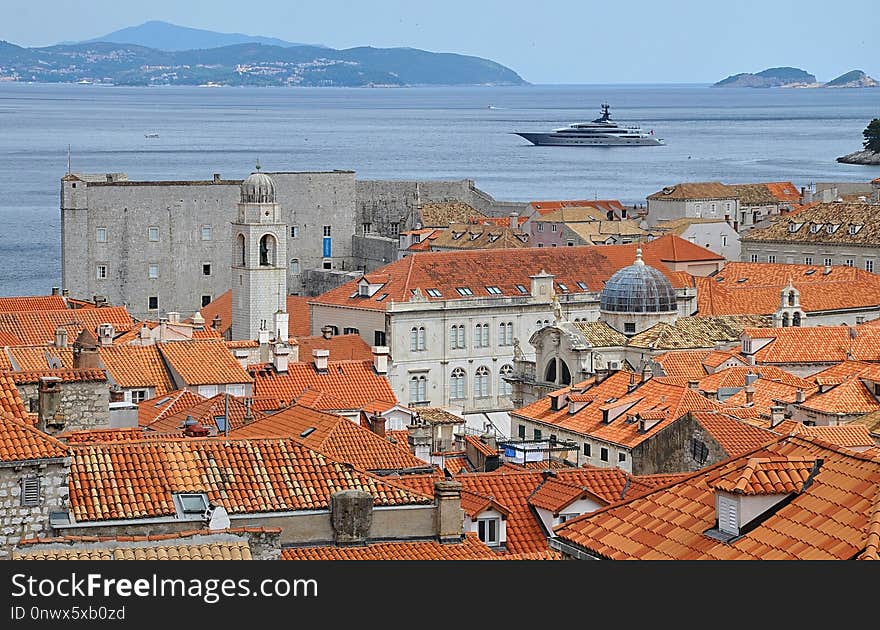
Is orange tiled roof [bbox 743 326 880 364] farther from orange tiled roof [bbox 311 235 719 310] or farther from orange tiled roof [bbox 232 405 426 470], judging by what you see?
orange tiled roof [bbox 232 405 426 470]

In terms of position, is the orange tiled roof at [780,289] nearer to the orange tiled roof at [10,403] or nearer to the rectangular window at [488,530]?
the rectangular window at [488,530]

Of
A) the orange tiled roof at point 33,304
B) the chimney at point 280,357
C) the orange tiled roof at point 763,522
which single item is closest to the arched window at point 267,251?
the orange tiled roof at point 33,304

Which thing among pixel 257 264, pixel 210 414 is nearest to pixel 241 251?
pixel 257 264

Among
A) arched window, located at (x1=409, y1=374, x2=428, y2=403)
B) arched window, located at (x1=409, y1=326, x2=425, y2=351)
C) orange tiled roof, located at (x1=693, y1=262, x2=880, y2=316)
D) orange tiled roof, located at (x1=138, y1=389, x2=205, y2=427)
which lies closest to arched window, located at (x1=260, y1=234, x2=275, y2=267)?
arched window, located at (x1=409, y1=326, x2=425, y2=351)

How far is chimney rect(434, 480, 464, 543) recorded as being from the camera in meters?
17.7

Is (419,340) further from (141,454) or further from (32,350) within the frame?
(141,454)

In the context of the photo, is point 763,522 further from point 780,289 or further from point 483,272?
point 483,272

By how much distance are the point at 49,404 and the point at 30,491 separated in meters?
4.48

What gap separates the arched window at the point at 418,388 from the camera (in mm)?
60375

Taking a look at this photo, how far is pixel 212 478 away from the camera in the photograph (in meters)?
16.5

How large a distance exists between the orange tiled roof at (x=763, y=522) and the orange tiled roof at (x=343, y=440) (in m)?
7.04

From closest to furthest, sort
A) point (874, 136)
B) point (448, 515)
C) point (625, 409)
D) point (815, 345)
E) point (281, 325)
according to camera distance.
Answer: point (448, 515) < point (625, 409) < point (815, 345) < point (281, 325) < point (874, 136)
